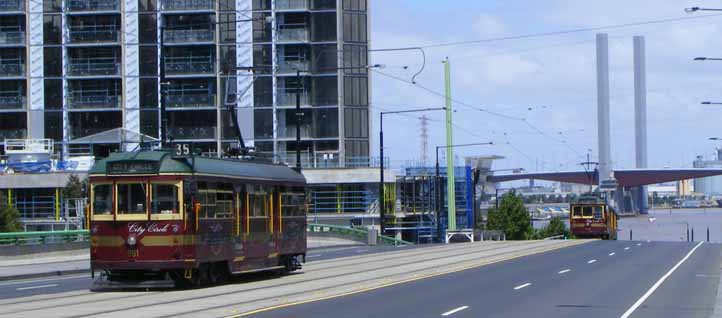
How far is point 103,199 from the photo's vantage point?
25.0 m

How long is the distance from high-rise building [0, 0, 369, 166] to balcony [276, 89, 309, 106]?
0.07 metres

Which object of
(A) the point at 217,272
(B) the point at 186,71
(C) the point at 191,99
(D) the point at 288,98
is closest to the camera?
(A) the point at 217,272

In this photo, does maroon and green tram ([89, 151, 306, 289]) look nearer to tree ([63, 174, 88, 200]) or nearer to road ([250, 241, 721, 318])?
road ([250, 241, 721, 318])

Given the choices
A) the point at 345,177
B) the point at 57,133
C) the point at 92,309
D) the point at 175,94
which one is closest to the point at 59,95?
the point at 57,133

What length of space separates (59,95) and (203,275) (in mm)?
58028

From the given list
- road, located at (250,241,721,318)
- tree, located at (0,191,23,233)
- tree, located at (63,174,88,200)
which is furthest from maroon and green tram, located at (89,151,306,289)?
tree, located at (63,174,88,200)

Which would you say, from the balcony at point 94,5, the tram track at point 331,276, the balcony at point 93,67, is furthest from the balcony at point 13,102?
the tram track at point 331,276

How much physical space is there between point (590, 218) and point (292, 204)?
5125 centimetres

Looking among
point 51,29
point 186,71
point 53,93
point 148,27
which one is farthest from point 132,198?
point 53,93

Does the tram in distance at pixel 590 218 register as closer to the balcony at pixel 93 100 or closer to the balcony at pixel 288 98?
the balcony at pixel 288 98

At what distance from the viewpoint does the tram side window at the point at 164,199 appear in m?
24.7

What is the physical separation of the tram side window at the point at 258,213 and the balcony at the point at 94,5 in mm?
54319

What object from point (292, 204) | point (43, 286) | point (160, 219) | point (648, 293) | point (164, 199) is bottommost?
point (648, 293)

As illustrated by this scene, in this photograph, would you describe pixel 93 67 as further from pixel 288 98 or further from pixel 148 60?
pixel 288 98
